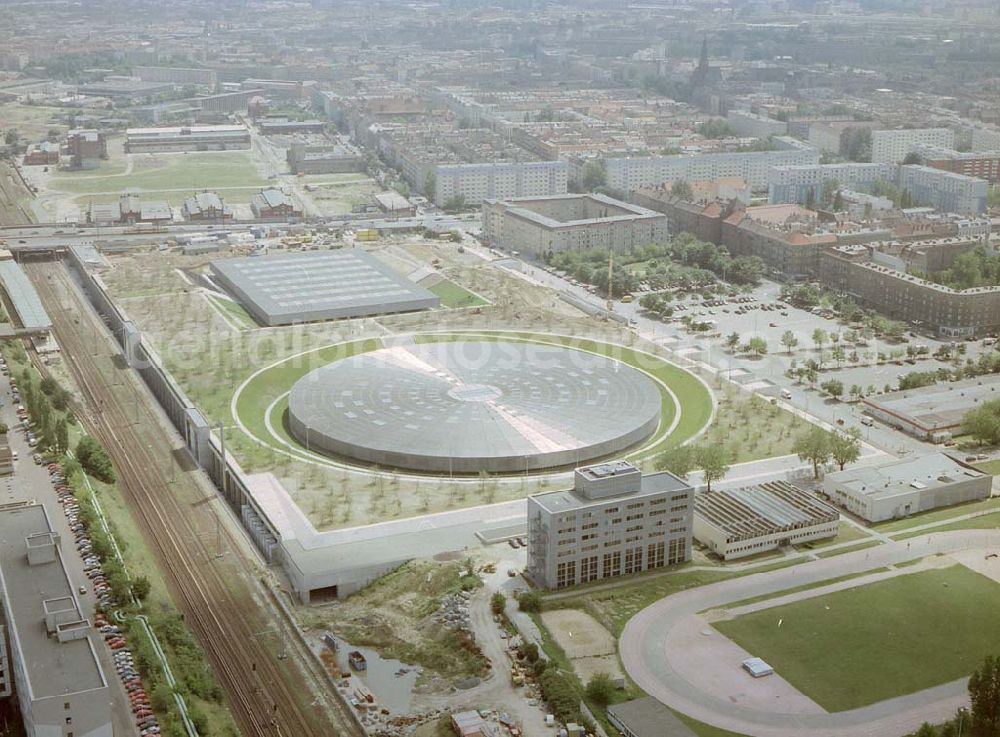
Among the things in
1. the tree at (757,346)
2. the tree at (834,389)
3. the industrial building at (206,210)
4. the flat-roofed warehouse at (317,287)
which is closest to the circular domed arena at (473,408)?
the tree at (834,389)

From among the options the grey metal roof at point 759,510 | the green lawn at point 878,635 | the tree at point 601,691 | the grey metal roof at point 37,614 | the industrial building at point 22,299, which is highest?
the grey metal roof at point 37,614

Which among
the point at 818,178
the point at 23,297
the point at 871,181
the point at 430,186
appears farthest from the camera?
the point at 430,186

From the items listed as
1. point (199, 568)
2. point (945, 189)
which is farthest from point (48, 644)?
point (945, 189)

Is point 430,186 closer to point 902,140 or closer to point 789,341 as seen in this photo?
point 902,140

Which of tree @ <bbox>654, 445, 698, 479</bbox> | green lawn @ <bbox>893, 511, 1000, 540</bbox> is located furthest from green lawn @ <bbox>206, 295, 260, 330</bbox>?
green lawn @ <bbox>893, 511, 1000, 540</bbox>

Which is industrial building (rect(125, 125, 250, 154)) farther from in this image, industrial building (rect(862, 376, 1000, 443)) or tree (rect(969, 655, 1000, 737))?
tree (rect(969, 655, 1000, 737))

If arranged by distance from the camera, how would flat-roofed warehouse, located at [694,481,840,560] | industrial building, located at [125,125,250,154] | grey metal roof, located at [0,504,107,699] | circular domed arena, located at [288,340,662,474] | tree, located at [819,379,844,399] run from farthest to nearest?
industrial building, located at [125,125,250,154] < tree, located at [819,379,844,399] < circular domed arena, located at [288,340,662,474] < flat-roofed warehouse, located at [694,481,840,560] < grey metal roof, located at [0,504,107,699]

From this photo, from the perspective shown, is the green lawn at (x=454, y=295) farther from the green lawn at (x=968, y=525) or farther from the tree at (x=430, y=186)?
the green lawn at (x=968, y=525)
